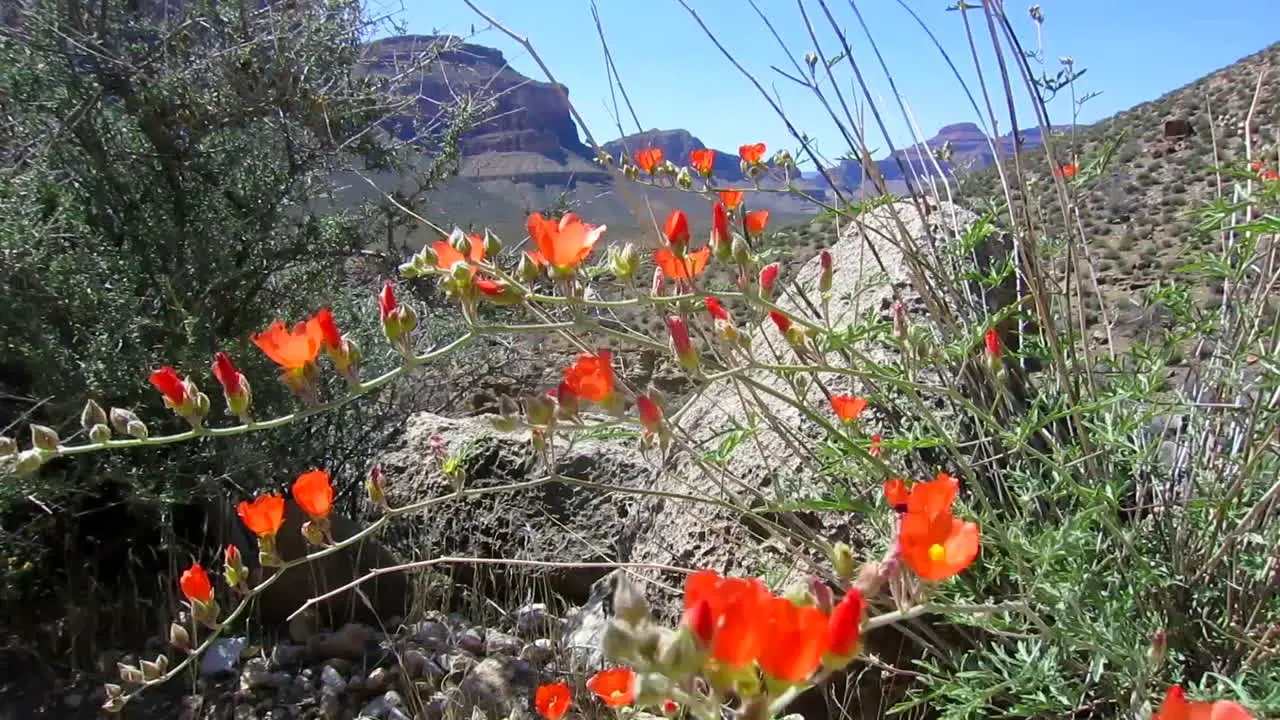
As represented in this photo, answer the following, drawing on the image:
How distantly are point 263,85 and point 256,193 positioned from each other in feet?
1.17

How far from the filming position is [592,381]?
1.22m

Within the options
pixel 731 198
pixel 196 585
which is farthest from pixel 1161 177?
pixel 196 585

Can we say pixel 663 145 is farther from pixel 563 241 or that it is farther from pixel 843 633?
pixel 843 633

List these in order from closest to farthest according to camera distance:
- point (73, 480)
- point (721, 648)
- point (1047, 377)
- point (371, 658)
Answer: point (721, 648), point (1047, 377), point (73, 480), point (371, 658)

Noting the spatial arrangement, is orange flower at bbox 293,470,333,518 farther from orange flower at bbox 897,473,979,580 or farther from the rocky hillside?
the rocky hillside

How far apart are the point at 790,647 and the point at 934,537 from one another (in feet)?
0.75

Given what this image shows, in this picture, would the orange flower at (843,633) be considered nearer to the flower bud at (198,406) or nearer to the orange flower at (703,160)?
the flower bud at (198,406)

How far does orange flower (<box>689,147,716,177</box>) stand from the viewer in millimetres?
2141

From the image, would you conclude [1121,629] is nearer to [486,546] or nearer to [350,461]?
[486,546]

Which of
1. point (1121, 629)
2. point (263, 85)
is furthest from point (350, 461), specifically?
point (1121, 629)

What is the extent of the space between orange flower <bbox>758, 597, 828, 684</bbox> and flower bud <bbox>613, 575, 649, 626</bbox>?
104 millimetres

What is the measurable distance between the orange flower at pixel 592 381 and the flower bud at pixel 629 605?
0.51 metres

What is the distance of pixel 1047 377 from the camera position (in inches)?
79.8

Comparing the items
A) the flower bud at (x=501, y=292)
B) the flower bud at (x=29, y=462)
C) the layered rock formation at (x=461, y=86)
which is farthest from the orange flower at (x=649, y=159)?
the flower bud at (x=29, y=462)
